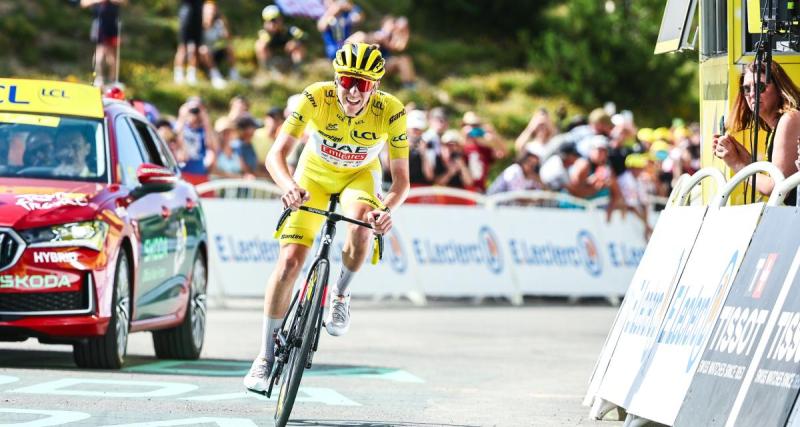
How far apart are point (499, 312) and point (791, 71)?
10.3 metres

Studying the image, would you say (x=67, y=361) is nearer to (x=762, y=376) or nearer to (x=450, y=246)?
(x=762, y=376)

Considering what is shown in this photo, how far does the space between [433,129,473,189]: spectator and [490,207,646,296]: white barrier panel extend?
0.74 m

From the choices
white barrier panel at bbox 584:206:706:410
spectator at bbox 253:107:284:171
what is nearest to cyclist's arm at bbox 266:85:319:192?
white barrier panel at bbox 584:206:706:410

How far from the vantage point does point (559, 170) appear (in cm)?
2334

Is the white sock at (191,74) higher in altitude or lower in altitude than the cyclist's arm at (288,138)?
higher

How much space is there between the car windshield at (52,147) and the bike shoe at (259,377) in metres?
3.32

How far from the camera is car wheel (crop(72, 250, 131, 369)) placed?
12.6m

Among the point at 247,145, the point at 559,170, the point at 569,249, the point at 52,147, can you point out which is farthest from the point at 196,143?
the point at 52,147

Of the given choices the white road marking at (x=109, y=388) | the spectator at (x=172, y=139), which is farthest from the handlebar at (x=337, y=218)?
the spectator at (x=172, y=139)

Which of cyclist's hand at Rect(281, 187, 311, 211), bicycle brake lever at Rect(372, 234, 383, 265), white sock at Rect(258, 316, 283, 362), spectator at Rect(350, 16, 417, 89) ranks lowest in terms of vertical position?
white sock at Rect(258, 316, 283, 362)

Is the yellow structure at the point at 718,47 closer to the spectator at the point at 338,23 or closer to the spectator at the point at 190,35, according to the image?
the spectator at the point at 338,23

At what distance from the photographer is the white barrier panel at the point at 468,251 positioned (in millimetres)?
21828

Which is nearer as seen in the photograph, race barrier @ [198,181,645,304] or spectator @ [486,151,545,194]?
race barrier @ [198,181,645,304]

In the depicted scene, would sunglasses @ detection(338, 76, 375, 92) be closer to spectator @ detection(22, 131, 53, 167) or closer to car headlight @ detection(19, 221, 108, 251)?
car headlight @ detection(19, 221, 108, 251)
